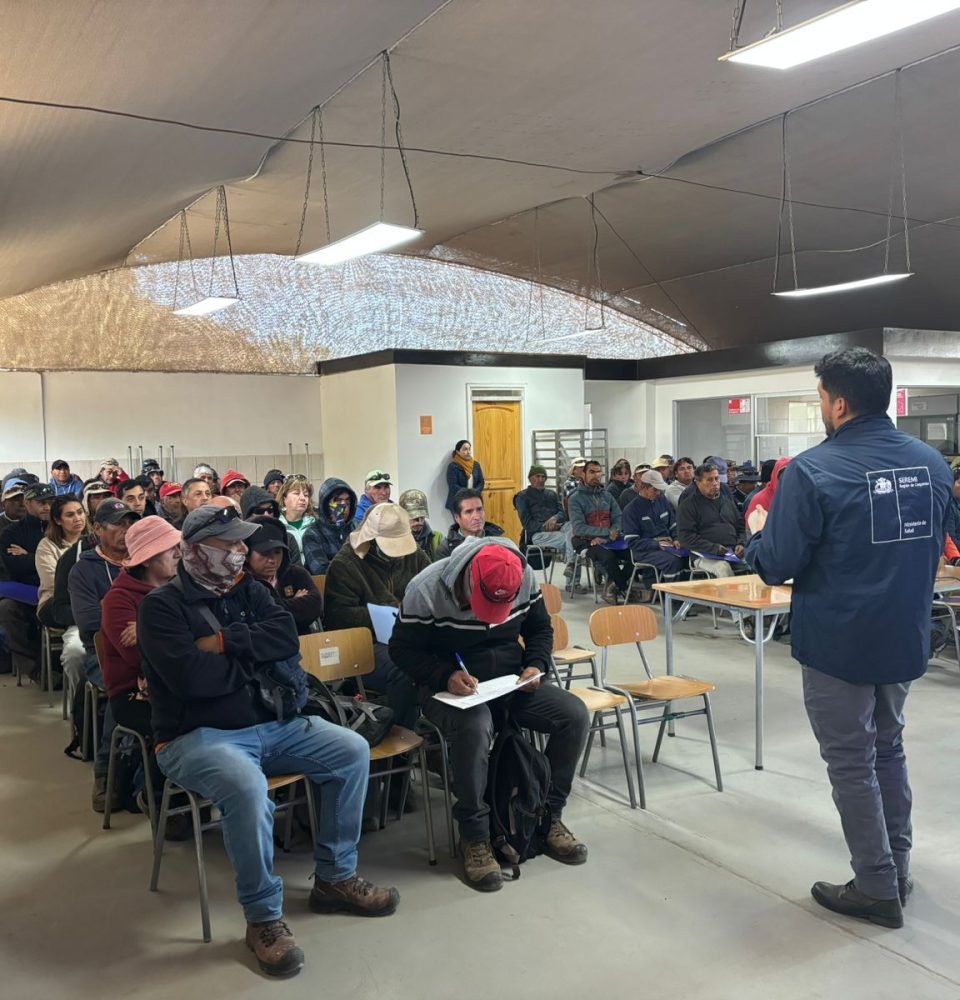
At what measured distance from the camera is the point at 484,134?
789 centimetres

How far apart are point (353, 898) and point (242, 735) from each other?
25.8 inches

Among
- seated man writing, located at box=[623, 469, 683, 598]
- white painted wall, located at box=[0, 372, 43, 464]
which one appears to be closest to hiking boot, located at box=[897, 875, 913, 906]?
seated man writing, located at box=[623, 469, 683, 598]

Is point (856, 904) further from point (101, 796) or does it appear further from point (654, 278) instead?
point (654, 278)

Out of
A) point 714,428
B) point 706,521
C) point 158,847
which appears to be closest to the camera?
point 158,847

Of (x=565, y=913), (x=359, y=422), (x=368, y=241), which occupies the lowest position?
(x=565, y=913)

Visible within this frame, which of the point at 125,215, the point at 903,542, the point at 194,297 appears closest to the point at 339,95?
the point at 125,215

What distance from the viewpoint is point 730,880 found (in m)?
3.13

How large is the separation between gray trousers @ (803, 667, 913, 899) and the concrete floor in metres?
0.21

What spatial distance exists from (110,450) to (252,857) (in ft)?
36.1

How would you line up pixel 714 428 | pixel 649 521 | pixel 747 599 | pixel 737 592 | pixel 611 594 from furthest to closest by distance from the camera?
pixel 714 428, pixel 611 594, pixel 649 521, pixel 737 592, pixel 747 599

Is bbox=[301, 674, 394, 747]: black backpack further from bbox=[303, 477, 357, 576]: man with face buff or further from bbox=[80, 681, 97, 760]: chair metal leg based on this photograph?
bbox=[303, 477, 357, 576]: man with face buff

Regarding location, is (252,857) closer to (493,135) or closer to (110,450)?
(493,135)

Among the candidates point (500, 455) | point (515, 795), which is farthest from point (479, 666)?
point (500, 455)

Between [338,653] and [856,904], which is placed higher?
[338,653]
